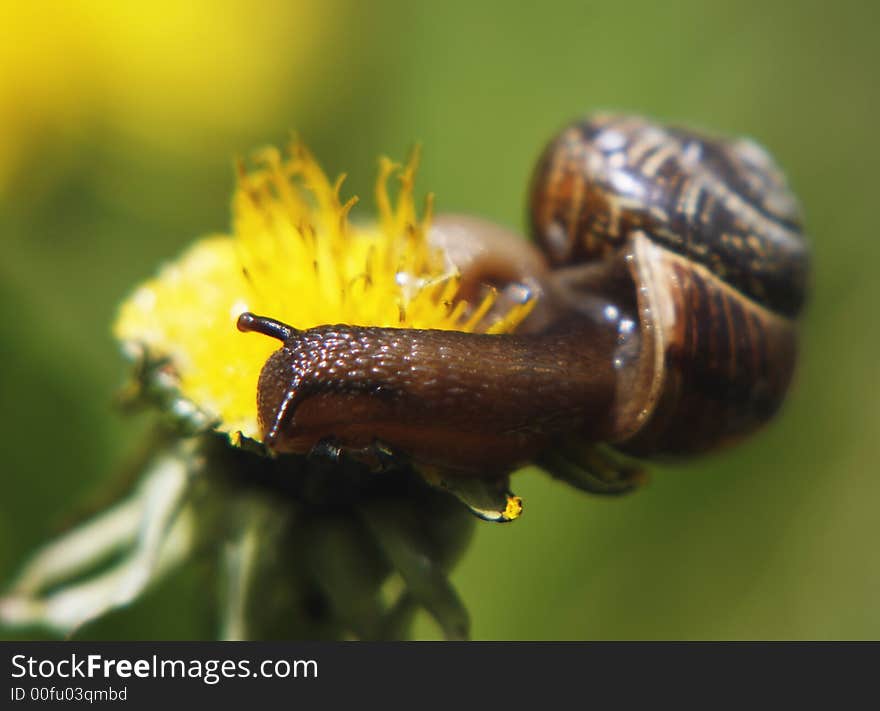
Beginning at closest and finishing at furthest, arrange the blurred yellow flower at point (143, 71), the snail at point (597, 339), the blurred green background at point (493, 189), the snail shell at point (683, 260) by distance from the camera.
Result: the snail at point (597, 339) → the snail shell at point (683, 260) → the blurred green background at point (493, 189) → the blurred yellow flower at point (143, 71)

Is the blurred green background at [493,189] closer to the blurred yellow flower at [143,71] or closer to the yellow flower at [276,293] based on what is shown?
the blurred yellow flower at [143,71]

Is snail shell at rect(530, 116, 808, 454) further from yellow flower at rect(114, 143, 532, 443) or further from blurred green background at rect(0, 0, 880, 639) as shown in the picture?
blurred green background at rect(0, 0, 880, 639)

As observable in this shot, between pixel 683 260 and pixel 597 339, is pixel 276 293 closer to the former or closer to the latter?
pixel 597 339

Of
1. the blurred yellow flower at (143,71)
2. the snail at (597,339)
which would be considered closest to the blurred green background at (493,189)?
the blurred yellow flower at (143,71)

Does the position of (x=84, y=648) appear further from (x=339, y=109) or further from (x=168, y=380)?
(x=339, y=109)

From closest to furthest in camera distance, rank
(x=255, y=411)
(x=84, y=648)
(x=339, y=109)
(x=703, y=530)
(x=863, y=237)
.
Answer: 1. (x=255, y=411)
2. (x=84, y=648)
3. (x=703, y=530)
4. (x=863, y=237)
5. (x=339, y=109)

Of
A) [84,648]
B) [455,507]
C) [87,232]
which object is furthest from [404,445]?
[87,232]
